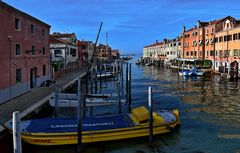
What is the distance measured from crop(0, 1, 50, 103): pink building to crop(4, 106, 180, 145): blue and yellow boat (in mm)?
8477

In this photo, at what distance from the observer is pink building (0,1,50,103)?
24980 millimetres

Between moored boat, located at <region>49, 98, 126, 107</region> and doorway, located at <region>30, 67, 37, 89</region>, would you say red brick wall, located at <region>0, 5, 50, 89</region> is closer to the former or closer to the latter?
doorway, located at <region>30, 67, 37, 89</region>

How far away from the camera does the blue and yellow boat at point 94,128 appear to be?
16531mm

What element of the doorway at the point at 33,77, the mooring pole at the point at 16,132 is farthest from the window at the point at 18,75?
the mooring pole at the point at 16,132

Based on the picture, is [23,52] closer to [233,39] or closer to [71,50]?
[71,50]

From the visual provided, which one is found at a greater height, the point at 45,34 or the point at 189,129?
the point at 45,34

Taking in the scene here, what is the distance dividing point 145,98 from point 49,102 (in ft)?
43.1

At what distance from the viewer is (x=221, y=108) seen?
28.3m

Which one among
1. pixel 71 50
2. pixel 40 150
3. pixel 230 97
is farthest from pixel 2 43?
pixel 71 50

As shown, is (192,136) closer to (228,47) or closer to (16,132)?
(16,132)

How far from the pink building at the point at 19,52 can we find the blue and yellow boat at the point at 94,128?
8477 mm

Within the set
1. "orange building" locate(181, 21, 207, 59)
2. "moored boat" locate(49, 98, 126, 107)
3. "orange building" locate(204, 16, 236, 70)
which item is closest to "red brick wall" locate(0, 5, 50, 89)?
"moored boat" locate(49, 98, 126, 107)

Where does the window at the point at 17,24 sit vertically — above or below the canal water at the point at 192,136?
above

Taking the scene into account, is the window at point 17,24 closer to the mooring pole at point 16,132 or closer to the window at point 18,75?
the window at point 18,75
